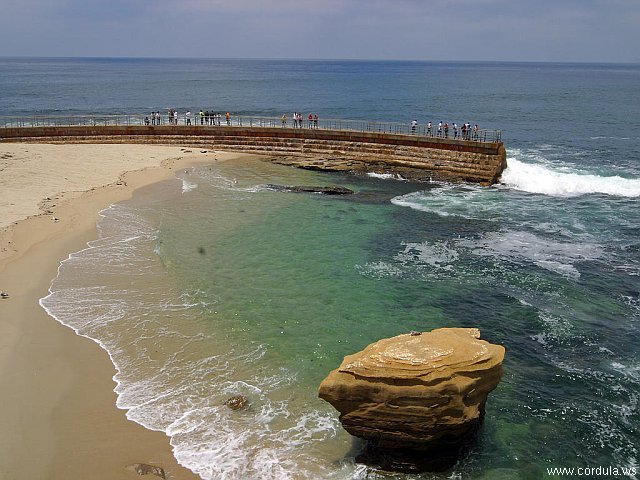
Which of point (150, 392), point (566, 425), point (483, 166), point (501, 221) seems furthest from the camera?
point (483, 166)

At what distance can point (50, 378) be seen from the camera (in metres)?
14.4

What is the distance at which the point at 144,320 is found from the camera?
17562 mm

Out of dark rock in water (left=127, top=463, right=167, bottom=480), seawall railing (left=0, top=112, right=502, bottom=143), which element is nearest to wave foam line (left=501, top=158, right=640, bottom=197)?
seawall railing (left=0, top=112, right=502, bottom=143)

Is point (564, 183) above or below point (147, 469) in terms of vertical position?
above

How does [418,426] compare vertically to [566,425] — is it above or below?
above

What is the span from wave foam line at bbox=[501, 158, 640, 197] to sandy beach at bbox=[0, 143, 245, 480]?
25583 mm

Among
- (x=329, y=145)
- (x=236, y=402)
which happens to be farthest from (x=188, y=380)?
(x=329, y=145)

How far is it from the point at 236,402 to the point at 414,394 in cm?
475

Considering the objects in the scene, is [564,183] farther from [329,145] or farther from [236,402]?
[236,402]

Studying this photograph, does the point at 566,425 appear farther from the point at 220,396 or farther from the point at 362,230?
the point at 362,230

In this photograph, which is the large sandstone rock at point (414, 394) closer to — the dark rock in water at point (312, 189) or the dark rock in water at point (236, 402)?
the dark rock in water at point (236, 402)

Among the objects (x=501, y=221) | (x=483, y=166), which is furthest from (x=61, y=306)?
(x=483, y=166)

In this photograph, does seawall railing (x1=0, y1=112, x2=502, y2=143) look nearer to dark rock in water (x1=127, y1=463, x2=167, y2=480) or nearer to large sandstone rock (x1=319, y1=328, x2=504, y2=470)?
large sandstone rock (x1=319, y1=328, x2=504, y2=470)

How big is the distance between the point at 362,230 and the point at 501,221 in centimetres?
756
